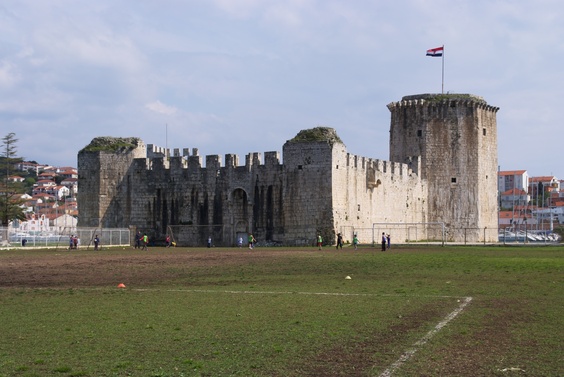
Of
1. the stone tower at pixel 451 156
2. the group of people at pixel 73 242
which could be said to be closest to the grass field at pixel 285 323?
the group of people at pixel 73 242

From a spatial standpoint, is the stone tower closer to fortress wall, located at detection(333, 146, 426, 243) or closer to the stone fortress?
the stone fortress

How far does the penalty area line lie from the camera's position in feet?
42.6

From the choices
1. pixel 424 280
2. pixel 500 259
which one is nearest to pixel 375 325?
pixel 424 280

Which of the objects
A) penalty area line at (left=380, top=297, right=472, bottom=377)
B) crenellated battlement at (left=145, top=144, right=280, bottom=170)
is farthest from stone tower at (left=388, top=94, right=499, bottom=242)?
penalty area line at (left=380, top=297, right=472, bottom=377)

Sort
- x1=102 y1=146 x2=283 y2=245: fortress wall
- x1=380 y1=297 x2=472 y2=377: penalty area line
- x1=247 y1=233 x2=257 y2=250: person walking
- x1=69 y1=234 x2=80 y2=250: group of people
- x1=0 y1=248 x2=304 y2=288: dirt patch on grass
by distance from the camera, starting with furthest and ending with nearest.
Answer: x1=102 y1=146 x2=283 y2=245: fortress wall < x1=69 y1=234 x2=80 y2=250: group of people < x1=247 y1=233 x2=257 y2=250: person walking < x1=0 y1=248 x2=304 y2=288: dirt patch on grass < x1=380 y1=297 x2=472 y2=377: penalty area line

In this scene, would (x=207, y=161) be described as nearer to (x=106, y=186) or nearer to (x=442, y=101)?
(x=106, y=186)

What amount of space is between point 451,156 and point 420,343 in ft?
205

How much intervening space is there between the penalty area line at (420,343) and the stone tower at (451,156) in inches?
2207

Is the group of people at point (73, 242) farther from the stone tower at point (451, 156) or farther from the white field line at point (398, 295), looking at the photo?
the white field line at point (398, 295)

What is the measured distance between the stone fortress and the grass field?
91.8ft

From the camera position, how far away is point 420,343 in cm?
1526

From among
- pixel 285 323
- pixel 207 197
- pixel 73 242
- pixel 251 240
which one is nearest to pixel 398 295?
pixel 285 323

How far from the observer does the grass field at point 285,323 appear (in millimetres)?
13367

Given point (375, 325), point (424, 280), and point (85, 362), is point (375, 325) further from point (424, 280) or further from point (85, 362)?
point (424, 280)
